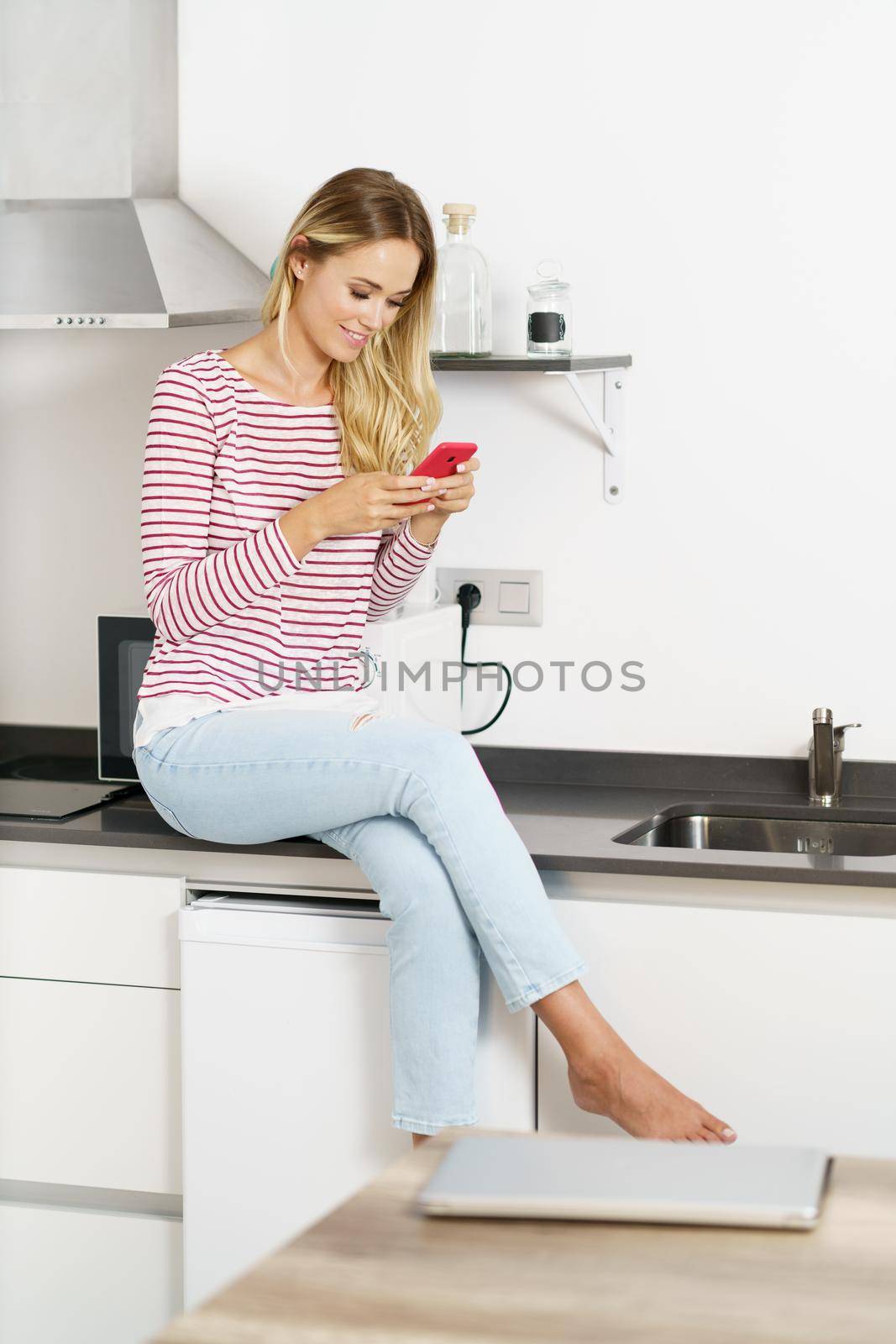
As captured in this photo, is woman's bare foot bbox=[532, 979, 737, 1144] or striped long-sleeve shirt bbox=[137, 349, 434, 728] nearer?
woman's bare foot bbox=[532, 979, 737, 1144]

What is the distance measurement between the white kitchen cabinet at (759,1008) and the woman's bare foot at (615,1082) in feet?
0.28

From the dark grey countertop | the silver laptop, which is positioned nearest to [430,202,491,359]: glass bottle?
the dark grey countertop

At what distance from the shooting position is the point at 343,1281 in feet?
2.18

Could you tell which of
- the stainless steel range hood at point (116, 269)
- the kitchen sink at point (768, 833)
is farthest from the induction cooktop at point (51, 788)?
the kitchen sink at point (768, 833)

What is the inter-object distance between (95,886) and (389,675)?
48cm

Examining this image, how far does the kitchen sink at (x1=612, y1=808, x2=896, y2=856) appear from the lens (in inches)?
82.1

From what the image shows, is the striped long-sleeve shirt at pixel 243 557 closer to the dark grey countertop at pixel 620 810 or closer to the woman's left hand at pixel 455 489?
the woman's left hand at pixel 455 489

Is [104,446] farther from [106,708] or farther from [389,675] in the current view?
[389,675]

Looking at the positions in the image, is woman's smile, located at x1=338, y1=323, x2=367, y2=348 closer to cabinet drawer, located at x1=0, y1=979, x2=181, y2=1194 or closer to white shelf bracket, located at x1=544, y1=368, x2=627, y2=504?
white shelf bracket, located at x1=544, y1=368, x2=627, y2=504

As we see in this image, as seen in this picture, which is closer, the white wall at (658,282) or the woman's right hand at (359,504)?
the woman's right hand at (359,504)

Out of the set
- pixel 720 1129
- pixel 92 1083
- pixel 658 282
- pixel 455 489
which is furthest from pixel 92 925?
pixel 658 282

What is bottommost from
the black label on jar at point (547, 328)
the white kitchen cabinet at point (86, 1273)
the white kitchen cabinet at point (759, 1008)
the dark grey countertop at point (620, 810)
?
the white kitchen cabinet at point (86, 1273)

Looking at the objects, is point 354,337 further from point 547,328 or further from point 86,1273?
point 86,1273

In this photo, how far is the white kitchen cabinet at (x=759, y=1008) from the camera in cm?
171
